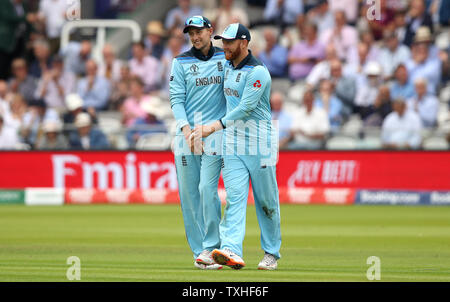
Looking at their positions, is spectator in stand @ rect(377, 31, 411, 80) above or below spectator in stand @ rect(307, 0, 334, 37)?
below

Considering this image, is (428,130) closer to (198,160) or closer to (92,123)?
(92,123)

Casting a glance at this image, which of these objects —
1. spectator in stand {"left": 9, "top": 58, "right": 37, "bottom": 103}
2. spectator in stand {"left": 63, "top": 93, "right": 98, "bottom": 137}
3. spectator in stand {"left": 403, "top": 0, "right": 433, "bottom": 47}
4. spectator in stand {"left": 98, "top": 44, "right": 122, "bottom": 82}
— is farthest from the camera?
spectator in stand {"left": 9, "top": 58, "right": 37, "bottom": 103}

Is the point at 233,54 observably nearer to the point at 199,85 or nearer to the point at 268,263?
the point at 199,85

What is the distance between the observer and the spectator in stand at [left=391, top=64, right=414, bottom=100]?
768 inches

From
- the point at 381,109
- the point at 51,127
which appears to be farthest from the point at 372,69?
the point at 51,127

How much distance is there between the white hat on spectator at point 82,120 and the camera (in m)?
19.5

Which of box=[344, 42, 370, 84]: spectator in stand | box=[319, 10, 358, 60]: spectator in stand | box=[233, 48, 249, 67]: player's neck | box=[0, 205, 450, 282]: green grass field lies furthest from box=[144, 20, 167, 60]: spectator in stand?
box=[233, 48, 249, 67]: player's neck

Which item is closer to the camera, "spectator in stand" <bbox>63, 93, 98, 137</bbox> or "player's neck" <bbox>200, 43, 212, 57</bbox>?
"player's neck" <bbox>200, 43, 212, 57</bbox>

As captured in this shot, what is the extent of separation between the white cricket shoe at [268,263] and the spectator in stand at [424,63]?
11.1 meters

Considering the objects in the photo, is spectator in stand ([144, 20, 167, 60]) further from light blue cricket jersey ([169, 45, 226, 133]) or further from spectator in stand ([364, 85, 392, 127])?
light blue cricket jersey ([169, 45, 226, 133])

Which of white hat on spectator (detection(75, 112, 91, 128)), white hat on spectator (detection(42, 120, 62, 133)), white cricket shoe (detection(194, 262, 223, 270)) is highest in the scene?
white hat on spectator (detection(75, 112, 91, 128))

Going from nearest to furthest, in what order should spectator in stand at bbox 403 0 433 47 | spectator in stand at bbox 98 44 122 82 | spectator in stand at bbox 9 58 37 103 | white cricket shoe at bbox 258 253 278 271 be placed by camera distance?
white cricket shoe at bbox 258 253 278 271 → spectator in stand at bbox 403 0 433 47 → spectator in stand at bbox 98 44 122 82 → spectator in stand at bbox 9 58 37 103

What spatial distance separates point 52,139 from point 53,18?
4.96 metres

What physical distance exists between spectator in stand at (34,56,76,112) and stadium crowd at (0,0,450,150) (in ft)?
0.08
